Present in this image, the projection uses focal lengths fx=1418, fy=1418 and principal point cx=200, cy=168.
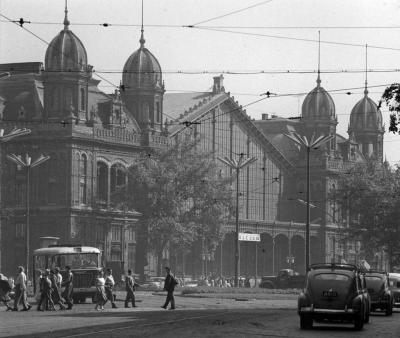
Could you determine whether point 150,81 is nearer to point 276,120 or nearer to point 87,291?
point 276,120

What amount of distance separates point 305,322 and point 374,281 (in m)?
13.0

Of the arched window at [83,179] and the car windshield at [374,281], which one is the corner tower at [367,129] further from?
the car windshield at [374,281]

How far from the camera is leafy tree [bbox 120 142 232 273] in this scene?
112312 mm

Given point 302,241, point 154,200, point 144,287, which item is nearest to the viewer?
point 144,287

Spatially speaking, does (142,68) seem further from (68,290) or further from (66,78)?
(68,290)

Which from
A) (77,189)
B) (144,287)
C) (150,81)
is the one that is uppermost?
(150,81)

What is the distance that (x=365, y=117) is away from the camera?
176m

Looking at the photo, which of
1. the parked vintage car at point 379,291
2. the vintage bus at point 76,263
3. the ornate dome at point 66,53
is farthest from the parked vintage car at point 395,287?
the ornate dome at point 66,53

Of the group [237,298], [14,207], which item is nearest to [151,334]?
[237,298]

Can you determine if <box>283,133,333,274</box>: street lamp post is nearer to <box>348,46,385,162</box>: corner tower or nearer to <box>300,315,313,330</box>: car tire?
<box>300,315,313,330</box>: car tire

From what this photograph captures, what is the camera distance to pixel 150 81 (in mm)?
133500

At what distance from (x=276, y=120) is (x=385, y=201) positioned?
55.9 m

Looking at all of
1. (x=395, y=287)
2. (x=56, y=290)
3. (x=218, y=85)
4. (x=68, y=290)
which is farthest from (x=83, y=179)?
(x=68, y=290)

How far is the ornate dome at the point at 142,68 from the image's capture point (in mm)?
129375
